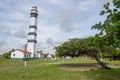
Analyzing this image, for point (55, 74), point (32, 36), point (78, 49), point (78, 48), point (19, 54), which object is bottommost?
point (55, 74)

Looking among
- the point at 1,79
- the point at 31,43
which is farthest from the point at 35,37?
the point at 1,79

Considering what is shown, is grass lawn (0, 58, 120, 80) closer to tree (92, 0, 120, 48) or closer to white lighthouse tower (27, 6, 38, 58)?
tree (92, 0, 120, 48)

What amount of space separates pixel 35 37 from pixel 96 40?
77073 mm

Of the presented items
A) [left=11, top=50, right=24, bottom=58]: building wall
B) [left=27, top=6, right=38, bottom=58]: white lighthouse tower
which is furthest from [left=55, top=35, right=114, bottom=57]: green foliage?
[left=11, top=50, right=24, bottom=58]: building wall

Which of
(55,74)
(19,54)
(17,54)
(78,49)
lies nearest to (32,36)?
(19,54)

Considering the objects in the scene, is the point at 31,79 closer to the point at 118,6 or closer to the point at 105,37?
the point at 105,37

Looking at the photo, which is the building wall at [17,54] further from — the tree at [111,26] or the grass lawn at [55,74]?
the tree at [111,26]

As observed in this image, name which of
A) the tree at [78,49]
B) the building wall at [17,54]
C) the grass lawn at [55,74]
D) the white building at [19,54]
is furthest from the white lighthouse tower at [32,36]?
the grass lawn at [55,74]

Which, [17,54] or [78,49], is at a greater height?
[17,54]

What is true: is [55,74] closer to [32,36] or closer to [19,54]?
[32,36]

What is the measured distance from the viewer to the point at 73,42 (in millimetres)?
33469

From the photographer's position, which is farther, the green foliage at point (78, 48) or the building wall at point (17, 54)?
the building wall at point (17, 54)

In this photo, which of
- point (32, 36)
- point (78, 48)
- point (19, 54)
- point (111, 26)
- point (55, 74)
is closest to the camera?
point (111, 26)

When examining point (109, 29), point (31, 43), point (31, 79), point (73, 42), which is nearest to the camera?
point (109, 29)
